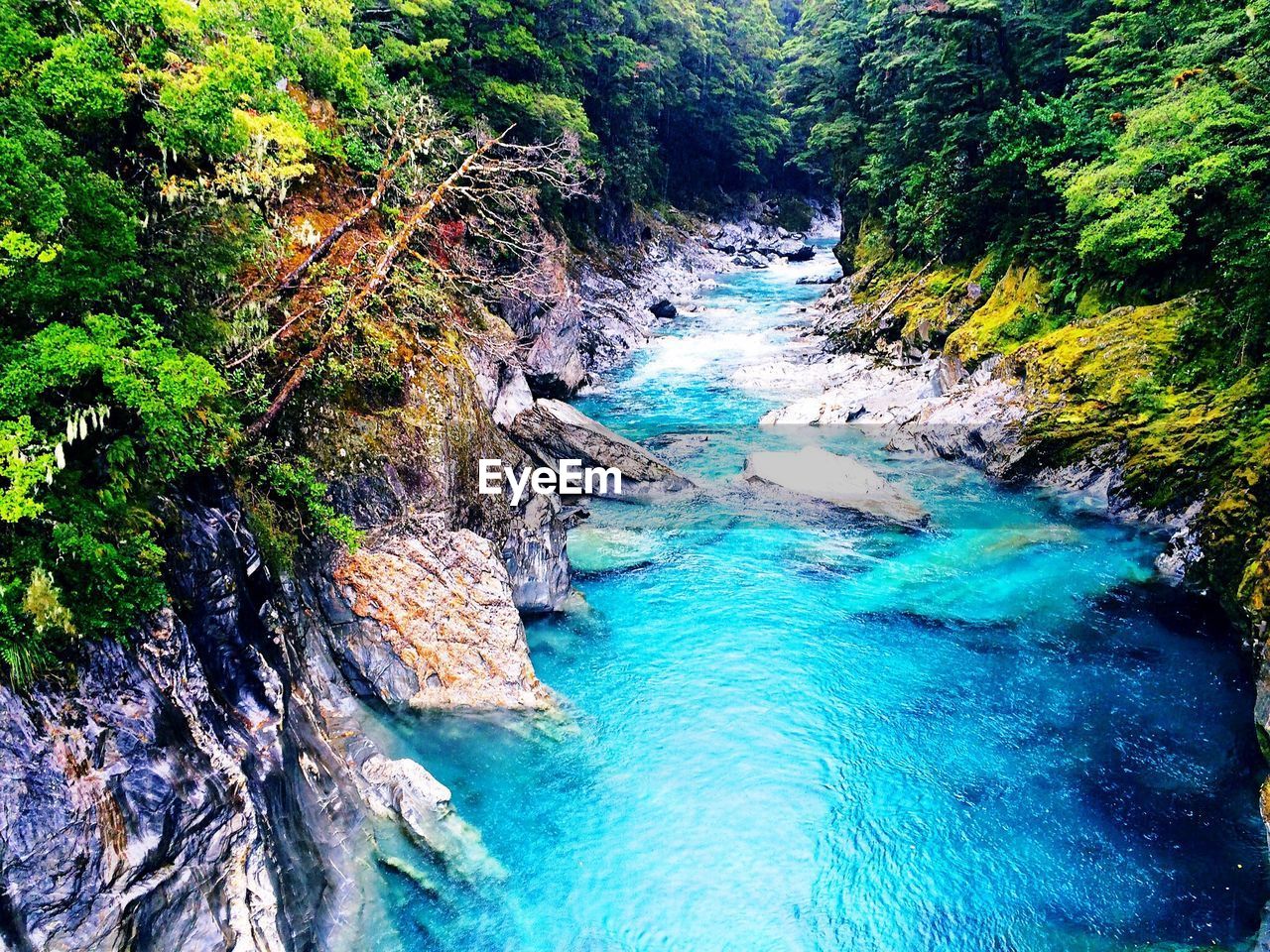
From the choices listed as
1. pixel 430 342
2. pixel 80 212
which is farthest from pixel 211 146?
pixel 430 342

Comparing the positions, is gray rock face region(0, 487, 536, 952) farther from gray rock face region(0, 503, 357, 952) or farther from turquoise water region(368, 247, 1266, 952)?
turquoise water region(368, 247, 1266, 952)

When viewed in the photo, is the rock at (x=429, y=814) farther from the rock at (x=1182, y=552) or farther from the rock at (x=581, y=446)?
the rock at (x=1182, y=552)

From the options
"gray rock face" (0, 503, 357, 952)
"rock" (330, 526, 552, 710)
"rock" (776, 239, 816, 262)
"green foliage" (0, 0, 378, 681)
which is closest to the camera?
"gray rock face" (0, 503, 357, 952)

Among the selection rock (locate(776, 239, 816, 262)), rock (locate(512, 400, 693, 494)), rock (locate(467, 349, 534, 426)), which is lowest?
rock (locate(512, 400, 693, 494))

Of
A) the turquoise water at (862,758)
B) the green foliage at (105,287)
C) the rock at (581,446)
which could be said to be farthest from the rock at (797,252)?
the green foliage at (105,287)

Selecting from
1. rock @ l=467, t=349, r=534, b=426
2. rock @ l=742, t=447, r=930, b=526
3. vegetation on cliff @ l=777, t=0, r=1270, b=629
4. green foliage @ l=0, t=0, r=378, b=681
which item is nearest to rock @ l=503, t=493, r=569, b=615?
rock @ l=467, t=349, r=534, b=426

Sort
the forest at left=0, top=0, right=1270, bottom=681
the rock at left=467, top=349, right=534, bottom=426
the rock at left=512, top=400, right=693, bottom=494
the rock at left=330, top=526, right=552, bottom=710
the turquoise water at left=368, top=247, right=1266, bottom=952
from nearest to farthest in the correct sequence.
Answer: the forest at left=0, top=0, right=1270, bottom=681 < the turquoise water at left=368, top=247, right=1266, bottom=952 < the rock at left=330, top=526, right=552, bottom=710 < the rock at left=467, top=349, right=534, bottom=426 < the rock at left=512, top=400, right=693, bottom=494
